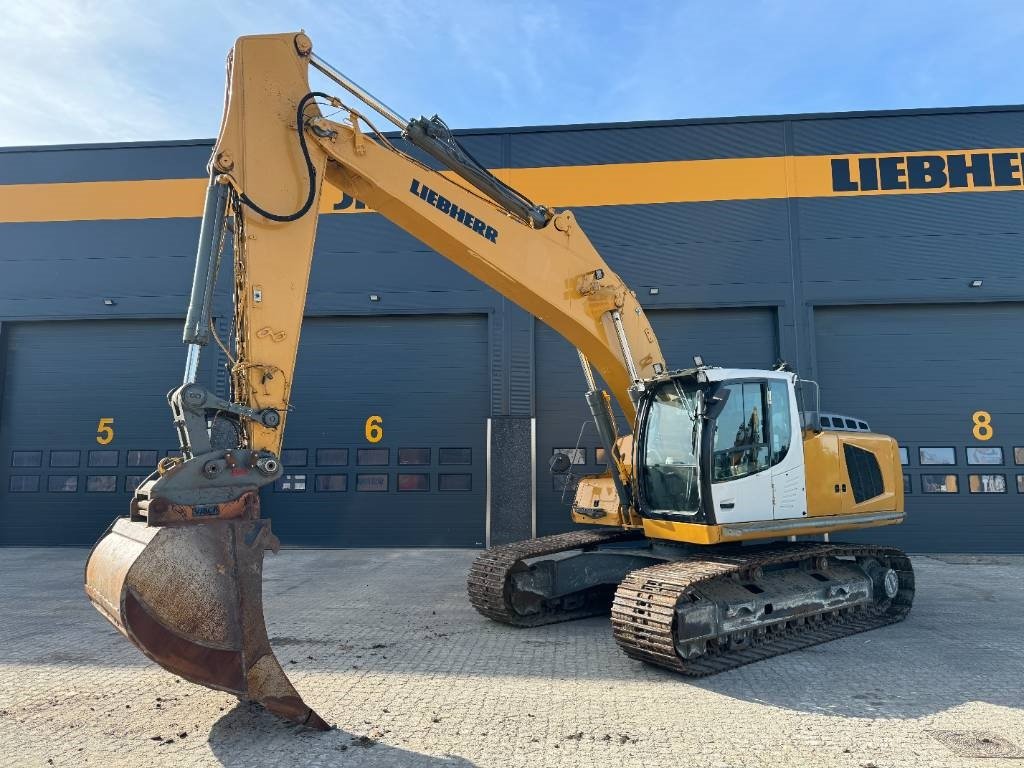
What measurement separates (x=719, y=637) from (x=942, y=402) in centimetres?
999

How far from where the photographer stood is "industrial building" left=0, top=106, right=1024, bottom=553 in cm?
1305

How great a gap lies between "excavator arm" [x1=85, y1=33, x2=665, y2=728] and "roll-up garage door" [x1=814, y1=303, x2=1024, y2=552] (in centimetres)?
766

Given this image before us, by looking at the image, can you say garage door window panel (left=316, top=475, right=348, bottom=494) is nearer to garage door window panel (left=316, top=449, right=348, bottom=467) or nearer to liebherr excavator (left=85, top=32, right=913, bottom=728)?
garage door window panel (left=316, top=449, right=348, bottom=467)

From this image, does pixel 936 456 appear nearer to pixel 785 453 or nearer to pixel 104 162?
pixel 785 453

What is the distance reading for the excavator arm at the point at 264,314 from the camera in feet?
13.0

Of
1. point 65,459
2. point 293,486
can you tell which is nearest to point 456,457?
point 293,486

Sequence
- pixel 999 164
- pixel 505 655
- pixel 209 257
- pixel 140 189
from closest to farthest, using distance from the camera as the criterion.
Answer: pixel 209 257 < pixel 505 655 < pixel 999 164 < pixel 140 189

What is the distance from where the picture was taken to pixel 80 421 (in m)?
14.2

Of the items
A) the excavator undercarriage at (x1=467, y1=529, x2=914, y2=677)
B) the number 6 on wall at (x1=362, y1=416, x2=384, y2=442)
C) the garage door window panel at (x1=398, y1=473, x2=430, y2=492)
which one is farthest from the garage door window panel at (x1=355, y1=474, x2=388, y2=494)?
the excavator undercarriage at (x1=467, y1=529, x2=914, y2=677)

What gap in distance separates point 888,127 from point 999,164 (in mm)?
2303

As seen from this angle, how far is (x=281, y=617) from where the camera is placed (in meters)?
7.58

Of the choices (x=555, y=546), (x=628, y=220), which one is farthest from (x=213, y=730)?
(x=628, y=220)

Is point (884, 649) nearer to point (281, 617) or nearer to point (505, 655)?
point (505, 655)

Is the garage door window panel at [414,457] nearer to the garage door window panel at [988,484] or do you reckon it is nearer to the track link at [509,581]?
the track link at [509,581]
